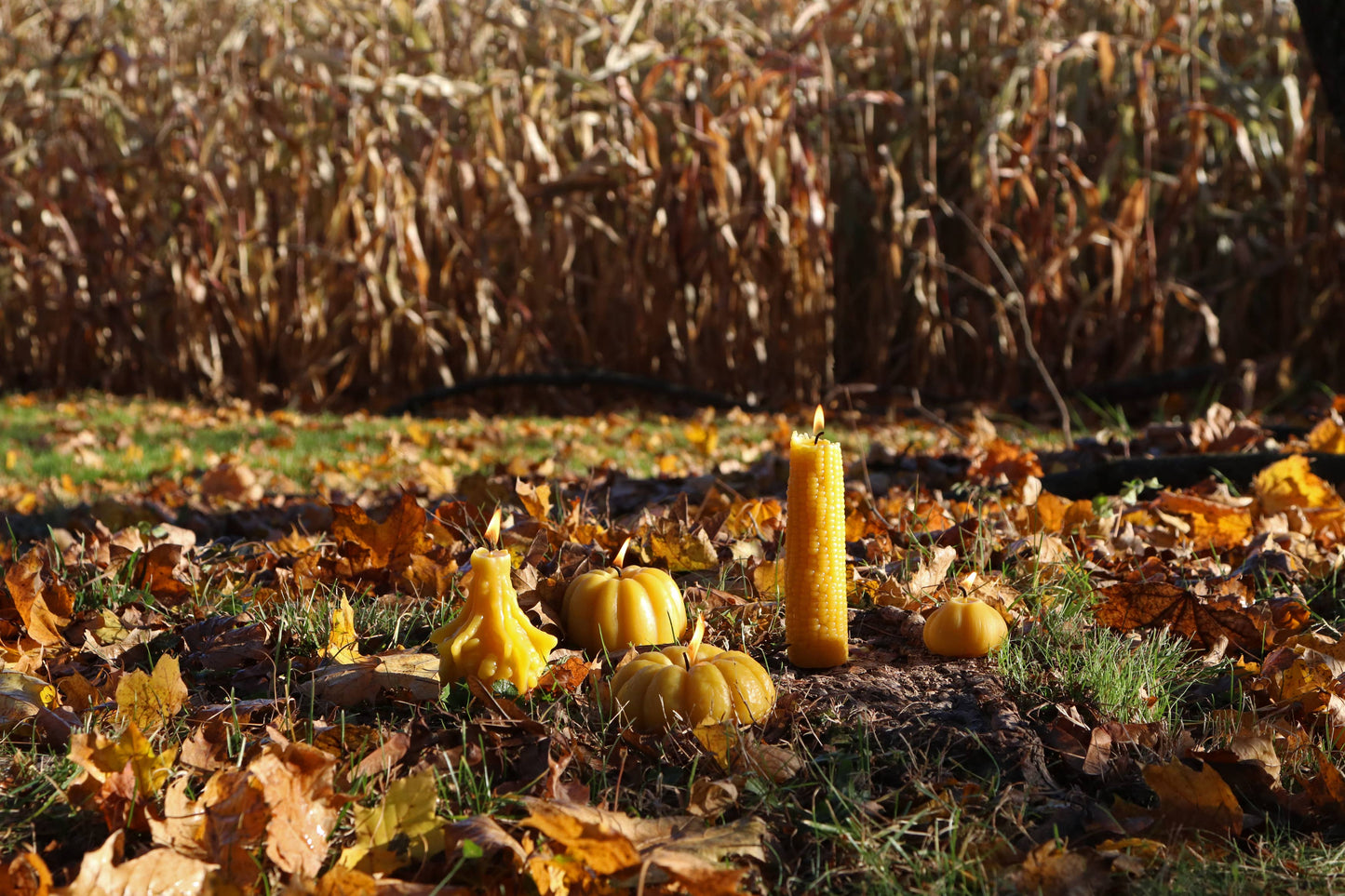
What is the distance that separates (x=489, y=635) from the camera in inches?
60.6

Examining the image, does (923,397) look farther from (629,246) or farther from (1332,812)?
(1332,812)

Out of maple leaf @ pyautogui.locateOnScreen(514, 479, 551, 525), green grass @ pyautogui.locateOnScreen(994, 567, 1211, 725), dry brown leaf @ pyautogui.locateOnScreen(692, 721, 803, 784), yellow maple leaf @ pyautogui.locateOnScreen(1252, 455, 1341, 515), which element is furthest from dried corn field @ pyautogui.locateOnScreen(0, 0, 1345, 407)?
dry brown leaf @ pyautogui.locateOnScreen(692, 721, 803, 784)

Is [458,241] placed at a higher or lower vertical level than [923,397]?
higher

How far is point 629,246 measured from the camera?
6480 millimetres

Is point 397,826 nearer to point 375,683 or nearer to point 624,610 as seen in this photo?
point 375,683

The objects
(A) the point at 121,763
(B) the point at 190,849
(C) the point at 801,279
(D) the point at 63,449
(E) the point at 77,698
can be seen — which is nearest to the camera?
(B) the point at 190,849

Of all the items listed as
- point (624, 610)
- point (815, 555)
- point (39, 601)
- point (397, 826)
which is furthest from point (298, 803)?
point (39, 601)

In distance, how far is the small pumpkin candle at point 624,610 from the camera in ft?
5.70

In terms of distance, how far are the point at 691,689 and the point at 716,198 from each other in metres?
5.00

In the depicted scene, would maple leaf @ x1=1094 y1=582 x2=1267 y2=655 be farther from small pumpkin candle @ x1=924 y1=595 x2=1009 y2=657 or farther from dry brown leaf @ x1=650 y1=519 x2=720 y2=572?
dry brown leaf @ x1=650 y1=519 x2=720 y2=572

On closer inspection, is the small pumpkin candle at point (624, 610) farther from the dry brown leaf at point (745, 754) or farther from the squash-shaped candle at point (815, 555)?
the dry brown leaf at point (745, 754)

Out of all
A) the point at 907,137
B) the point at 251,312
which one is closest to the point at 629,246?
the point at 907,137

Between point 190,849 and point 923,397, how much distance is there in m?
5.54

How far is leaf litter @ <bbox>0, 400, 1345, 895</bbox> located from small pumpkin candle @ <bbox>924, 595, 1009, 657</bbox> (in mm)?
38
